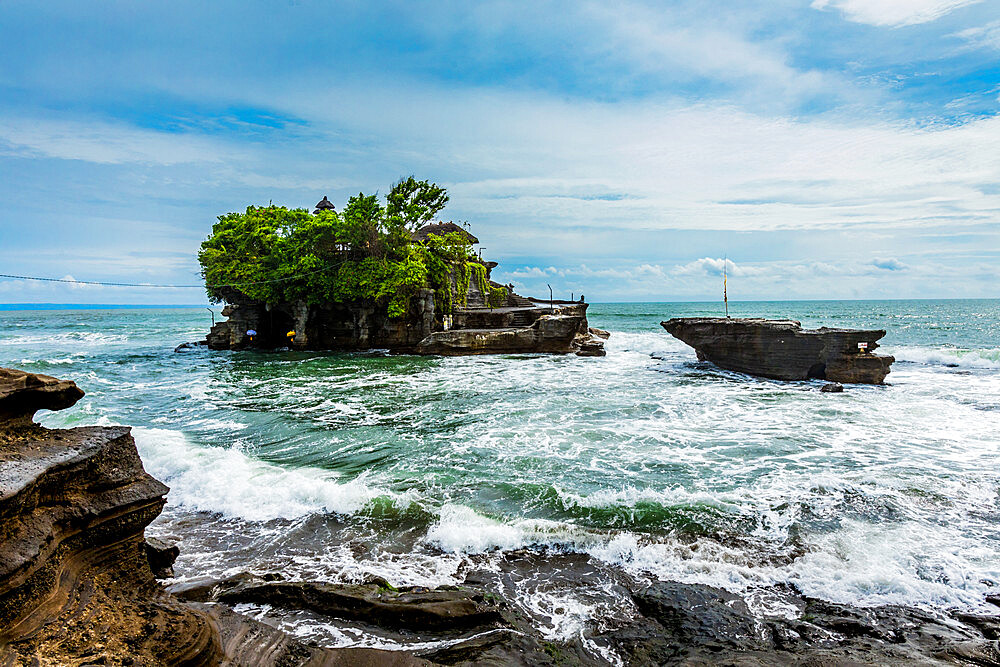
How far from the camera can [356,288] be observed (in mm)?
27406

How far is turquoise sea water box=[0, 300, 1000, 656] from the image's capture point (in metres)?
5.54

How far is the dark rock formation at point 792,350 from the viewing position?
18062mm

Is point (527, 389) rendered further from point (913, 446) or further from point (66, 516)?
point (66, 516)

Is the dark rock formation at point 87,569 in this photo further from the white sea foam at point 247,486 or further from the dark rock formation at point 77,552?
A: the white sea foam at point 247,486

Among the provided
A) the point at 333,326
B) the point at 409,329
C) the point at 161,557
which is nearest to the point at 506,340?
the point at 409,329

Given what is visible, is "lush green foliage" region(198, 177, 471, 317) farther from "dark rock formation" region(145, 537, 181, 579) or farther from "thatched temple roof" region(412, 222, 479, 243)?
"dark rock formation" region(145, 537, 181, 579)

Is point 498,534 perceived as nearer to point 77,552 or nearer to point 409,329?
point 77,552

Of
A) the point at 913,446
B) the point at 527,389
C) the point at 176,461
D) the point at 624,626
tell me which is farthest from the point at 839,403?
the point at 176,461

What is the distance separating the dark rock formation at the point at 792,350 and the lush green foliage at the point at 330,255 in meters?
15.5

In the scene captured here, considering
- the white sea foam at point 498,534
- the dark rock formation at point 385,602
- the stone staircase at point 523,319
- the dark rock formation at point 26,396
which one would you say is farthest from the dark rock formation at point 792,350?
the dark rock formation at point 26,396

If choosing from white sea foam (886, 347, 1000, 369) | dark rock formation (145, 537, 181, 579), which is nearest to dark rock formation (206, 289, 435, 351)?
dark rock formation (145, 537, 181, 579)

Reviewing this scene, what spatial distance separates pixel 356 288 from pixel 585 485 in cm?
2194

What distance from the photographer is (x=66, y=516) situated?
3.42 m

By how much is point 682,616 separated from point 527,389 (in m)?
12.1
